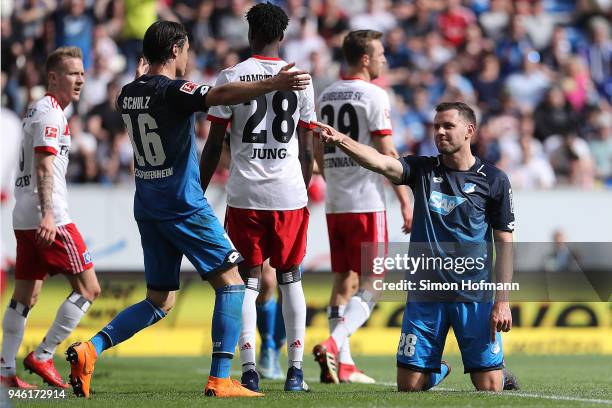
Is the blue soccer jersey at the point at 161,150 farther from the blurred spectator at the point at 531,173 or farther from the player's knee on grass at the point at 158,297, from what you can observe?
the blurred spectator at the point at 531,173

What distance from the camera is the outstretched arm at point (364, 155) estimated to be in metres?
7.59

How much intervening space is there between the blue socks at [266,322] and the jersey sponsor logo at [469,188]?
9.57ft

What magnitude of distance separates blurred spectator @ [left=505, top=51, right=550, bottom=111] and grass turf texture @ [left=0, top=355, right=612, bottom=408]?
23.7ft

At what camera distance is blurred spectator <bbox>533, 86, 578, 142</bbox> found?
1916 cm

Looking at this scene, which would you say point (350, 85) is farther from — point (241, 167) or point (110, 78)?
point (110, 78)

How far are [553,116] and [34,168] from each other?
39.1ft

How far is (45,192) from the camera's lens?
28.3 feet

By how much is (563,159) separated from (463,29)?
4.19m

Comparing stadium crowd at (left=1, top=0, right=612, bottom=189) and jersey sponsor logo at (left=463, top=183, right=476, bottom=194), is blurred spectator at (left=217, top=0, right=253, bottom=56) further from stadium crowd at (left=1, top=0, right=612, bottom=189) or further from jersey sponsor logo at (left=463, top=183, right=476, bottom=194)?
jersey sponsor logo at (left=463, top=183, right=476, bottom=194)

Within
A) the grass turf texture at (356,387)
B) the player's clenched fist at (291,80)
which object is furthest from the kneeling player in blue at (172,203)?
the player's clenched fist at (291,80)

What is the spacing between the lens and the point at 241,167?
8703 mm

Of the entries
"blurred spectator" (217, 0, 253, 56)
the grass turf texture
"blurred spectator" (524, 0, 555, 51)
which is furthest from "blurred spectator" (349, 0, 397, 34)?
the grass turf texture

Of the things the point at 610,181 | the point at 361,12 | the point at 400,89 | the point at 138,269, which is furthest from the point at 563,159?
the point at 138,269

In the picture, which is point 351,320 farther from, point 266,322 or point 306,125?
point 306,125
